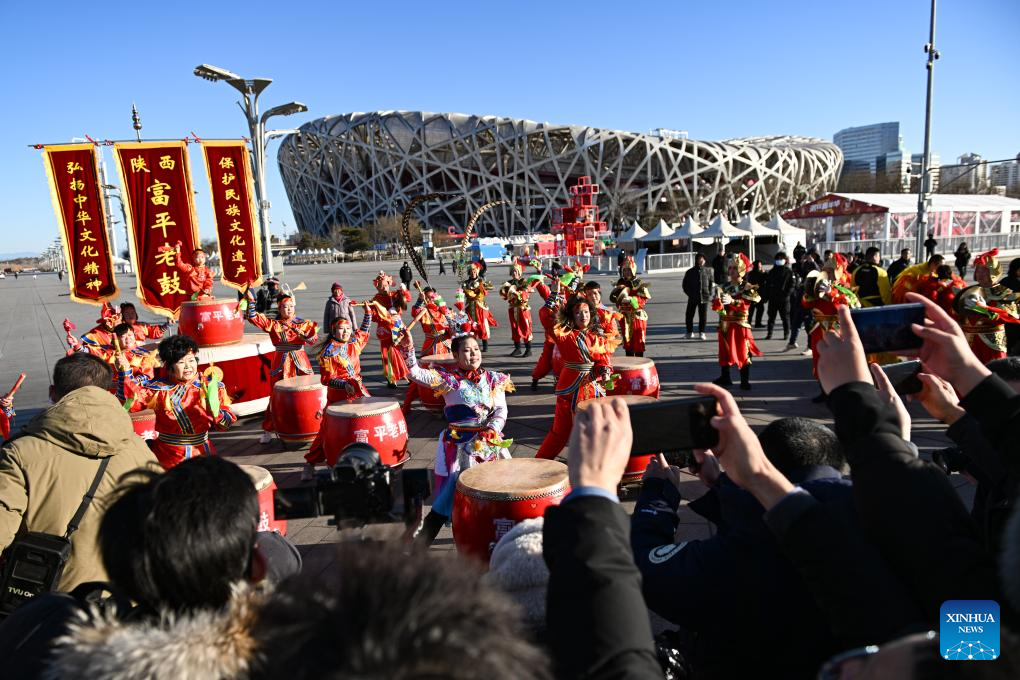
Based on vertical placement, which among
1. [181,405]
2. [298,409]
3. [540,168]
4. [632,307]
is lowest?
[298,409]

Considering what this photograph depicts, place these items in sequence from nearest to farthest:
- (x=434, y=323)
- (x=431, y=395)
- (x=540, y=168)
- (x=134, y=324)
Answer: (x=134, y=324)
(x=431, y=395)
(x=434, y=323)
(x=540, y=168)

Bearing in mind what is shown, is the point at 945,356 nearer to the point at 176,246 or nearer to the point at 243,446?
the point at 243,446

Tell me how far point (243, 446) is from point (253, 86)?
758cm

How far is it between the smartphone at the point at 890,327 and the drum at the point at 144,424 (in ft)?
17.2

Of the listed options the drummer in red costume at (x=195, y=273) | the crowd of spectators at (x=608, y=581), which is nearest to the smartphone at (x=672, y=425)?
the crowd of spectators at (x=608, y=581)

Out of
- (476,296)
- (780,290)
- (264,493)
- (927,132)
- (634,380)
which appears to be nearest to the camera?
(264,493)

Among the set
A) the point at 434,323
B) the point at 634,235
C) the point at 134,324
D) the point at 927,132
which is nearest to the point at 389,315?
the point at 434,323

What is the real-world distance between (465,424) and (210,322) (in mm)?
4599

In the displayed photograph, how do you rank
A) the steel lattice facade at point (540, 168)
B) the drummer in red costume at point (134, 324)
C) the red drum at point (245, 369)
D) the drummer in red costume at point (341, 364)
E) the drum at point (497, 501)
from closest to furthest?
the drum at point (497, 501), the drummer in red costume at point (341, 364), the drummer in red costume at point (134, 324), the red drum at point (245, 369), the steel lattice facade at point (540, 168)

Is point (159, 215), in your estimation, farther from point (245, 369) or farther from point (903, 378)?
point (903, 378)

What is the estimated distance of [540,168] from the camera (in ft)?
222

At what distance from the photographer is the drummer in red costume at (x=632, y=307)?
29.4 ft

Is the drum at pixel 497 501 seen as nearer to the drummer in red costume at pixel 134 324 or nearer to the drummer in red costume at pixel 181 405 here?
the drummer in red costume at pixel 181 405

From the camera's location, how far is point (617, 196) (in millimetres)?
65938
